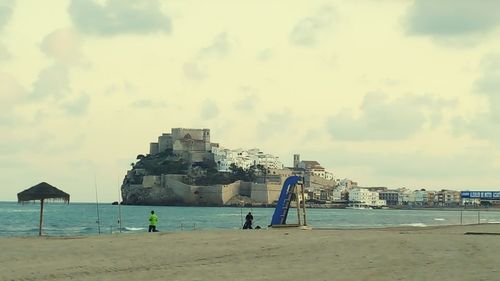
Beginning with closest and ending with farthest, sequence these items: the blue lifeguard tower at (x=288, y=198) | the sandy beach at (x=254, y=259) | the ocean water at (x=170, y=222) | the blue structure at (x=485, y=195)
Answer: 1. the sandy beach at (x=254, y=259)
2. the blue lifeguard tower at (x=288, y=198)
3. the blue structure at (x=485, y=195)
4. the ocean water at (x=170, y=222)

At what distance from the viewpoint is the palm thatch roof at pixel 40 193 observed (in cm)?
3309

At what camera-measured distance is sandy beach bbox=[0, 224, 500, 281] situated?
53.1 feet

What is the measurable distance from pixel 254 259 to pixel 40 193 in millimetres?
16419

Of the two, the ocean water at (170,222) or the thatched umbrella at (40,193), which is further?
the ocean water at (170,222)

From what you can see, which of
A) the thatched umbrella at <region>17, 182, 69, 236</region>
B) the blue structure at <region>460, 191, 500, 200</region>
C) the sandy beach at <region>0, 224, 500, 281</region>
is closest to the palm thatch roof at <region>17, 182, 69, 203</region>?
the thatched umbrella at <region>17, 182, 69, 236</region>

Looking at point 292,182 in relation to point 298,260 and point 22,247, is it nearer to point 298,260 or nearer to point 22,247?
point 22,247

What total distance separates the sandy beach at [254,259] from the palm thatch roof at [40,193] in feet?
21.4

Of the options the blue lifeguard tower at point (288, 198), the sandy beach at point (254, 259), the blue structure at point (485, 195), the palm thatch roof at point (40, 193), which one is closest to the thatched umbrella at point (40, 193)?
the palm thatch roof at point (40, 193)

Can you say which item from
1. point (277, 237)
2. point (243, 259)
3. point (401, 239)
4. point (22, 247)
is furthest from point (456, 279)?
point (22, 247)

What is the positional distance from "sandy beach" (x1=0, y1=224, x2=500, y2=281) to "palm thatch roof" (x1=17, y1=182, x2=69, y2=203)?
651 centimetres

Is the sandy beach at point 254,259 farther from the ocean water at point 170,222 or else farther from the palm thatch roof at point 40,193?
the ocean water at point 170,222

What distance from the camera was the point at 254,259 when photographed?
19.5 m

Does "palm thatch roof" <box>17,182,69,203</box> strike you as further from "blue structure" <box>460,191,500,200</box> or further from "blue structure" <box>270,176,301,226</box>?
"blue structure" <box>460,191,500,200</box>

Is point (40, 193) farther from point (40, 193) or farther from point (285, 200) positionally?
point (285, 200)
